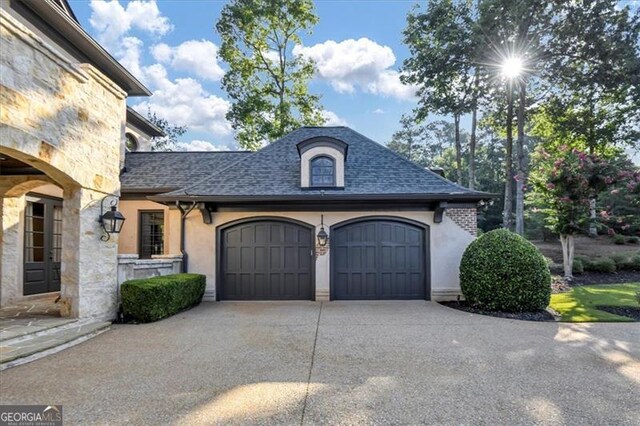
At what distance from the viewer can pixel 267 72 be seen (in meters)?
20.2

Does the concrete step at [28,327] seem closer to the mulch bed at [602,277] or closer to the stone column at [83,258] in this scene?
the stone column at [83,258]

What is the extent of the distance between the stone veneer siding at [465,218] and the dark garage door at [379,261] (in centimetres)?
90

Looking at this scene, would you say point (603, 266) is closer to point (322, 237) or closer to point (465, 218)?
A: point (465, 218)

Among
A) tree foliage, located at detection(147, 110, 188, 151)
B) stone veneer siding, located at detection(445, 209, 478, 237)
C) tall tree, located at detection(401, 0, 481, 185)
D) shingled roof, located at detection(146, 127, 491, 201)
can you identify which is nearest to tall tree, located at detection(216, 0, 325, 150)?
tall tree, located at detection(401, 0, 481, 185)

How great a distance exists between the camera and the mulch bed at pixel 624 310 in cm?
684

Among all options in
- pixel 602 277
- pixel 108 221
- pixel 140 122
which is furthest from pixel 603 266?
pixel 140 122

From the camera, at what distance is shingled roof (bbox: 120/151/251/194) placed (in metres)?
10.2

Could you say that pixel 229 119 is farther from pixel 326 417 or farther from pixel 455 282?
pixel 326 417

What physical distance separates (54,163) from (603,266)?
17859 mm

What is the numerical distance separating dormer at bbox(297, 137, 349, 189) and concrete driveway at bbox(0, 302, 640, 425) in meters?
4.25

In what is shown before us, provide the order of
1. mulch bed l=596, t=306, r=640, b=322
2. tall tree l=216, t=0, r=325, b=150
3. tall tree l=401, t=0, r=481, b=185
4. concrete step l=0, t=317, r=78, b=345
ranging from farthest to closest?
tall tree l=216, t=0, r=325, b=150 < tall tree l=401, t=0, r=481, b=185 < mulch bed l=596, t=306, r=640, b=322 < concrete step l=0, t=317, r=78, b=345

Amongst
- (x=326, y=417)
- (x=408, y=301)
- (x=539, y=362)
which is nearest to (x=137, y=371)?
(x=326, y=417)

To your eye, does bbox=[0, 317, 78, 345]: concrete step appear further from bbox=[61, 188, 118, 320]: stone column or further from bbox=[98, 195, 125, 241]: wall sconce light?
bbox=[98, 195, 125, 241]: wall sconce light

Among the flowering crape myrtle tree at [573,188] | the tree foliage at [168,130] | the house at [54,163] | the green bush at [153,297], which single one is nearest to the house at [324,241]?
the green bush at [153,297]
